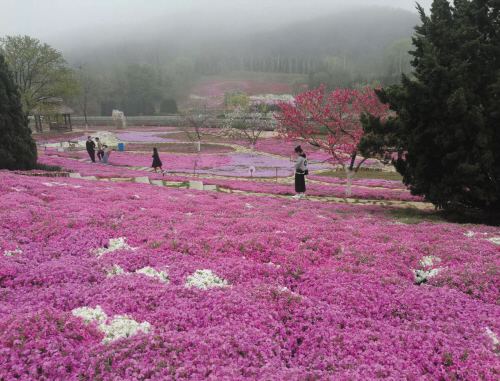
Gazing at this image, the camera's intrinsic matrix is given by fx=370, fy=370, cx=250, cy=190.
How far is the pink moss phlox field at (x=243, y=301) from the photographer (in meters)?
4.54

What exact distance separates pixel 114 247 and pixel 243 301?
3954 millimetres

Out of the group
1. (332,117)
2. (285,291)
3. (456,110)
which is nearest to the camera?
(285,291)

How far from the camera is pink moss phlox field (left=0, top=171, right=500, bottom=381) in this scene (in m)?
4.54

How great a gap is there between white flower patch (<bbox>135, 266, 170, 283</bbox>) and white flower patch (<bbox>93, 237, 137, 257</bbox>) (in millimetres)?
1202

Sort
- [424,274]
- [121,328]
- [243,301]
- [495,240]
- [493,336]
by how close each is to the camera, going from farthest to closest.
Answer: [495,240] < [424,274] < [243,301] < [493,336] < [121,328]

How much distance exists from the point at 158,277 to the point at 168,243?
162 centimetres

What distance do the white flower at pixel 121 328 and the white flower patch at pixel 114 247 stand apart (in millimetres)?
3003

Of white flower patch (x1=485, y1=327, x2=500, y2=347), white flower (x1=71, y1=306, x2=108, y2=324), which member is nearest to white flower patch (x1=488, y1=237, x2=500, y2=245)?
white flower patch (x1=485, y1=327, x2=500, y2=347)

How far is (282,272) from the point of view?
7512 mm

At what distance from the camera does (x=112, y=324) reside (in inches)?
206

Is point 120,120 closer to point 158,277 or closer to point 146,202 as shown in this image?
point 146,202

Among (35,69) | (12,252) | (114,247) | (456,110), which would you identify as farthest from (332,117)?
(35,69)

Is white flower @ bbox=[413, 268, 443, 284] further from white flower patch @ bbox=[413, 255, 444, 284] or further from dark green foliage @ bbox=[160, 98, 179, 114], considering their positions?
dark green foliage @ bbox=[160, 98, 179, 114]

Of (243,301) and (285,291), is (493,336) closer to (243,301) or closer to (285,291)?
(285,291)
